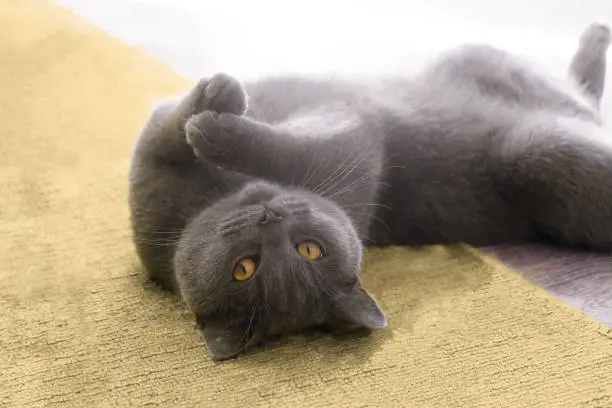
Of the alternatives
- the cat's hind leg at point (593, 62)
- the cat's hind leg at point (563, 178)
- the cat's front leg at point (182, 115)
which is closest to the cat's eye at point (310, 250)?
the cat's front leg at point (182, 115)

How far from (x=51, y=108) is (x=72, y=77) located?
196mm

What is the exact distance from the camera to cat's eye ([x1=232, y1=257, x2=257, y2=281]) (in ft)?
3.86

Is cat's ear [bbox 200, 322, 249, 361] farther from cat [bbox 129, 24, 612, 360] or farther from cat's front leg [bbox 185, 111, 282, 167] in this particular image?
cat's front leg [bbox 185, 111, 282, 167]

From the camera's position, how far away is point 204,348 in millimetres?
1266

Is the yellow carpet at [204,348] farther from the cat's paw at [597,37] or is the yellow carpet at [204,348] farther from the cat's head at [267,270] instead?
the cat's paw at [597,37]

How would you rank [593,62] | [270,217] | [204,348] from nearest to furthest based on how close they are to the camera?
[270,217] < [204,348] < [593,62]

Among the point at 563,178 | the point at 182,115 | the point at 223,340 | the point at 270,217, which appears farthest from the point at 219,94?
the point at 563,178

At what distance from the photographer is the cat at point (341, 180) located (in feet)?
3.95

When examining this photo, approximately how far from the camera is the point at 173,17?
244cm

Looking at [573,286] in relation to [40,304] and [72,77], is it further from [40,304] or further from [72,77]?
[72,77]

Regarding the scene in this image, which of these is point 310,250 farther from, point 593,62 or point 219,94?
point 593,62

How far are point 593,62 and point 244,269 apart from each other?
113cm

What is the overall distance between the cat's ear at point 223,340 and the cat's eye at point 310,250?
17cm

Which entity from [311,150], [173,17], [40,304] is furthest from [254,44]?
[40,304]
